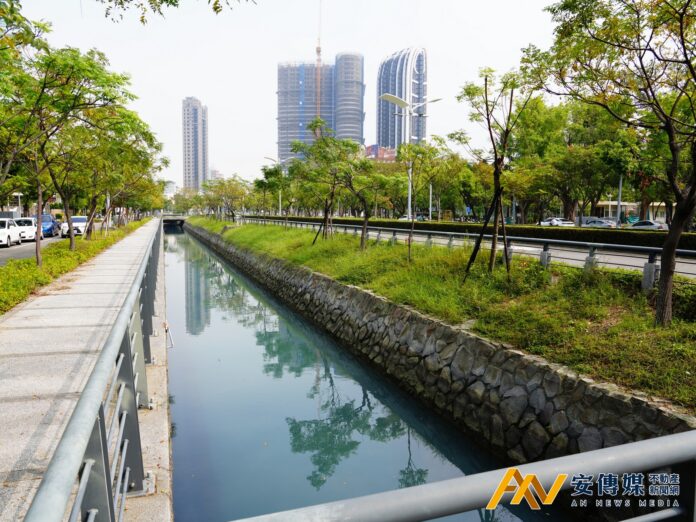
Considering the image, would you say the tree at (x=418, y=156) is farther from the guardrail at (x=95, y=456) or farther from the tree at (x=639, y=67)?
the guardrail at (x=95, y=456)

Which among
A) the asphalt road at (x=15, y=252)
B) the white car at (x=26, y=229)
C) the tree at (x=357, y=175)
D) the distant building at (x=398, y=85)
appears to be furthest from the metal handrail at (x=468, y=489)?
the distant building at (x=398, y=85)

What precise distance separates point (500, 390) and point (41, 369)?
6.21m

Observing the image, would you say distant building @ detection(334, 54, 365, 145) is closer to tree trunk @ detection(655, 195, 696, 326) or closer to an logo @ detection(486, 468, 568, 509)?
tree trunk @ detection(655, 195, 696, 326)

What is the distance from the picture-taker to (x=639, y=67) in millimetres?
7750

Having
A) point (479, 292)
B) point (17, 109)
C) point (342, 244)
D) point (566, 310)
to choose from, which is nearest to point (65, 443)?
point (566, 310)

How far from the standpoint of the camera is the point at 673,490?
173 centimetres

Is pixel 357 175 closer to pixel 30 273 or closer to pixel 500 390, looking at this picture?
pixel 30 273

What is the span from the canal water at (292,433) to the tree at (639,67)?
4237 millimetres

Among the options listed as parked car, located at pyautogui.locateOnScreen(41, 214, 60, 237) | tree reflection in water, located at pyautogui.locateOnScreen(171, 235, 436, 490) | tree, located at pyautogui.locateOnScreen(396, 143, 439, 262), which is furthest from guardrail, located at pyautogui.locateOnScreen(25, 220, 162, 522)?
parked car, located at pyautogui.locateOnScreen(41, 214, 60, 237)

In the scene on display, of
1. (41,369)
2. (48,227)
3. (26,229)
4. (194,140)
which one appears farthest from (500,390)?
(194,140)

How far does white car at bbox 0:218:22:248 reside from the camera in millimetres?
29484

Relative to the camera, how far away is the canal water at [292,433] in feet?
21.7

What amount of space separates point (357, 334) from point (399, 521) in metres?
11.7

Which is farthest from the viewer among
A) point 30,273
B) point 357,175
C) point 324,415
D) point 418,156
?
point 357,175
